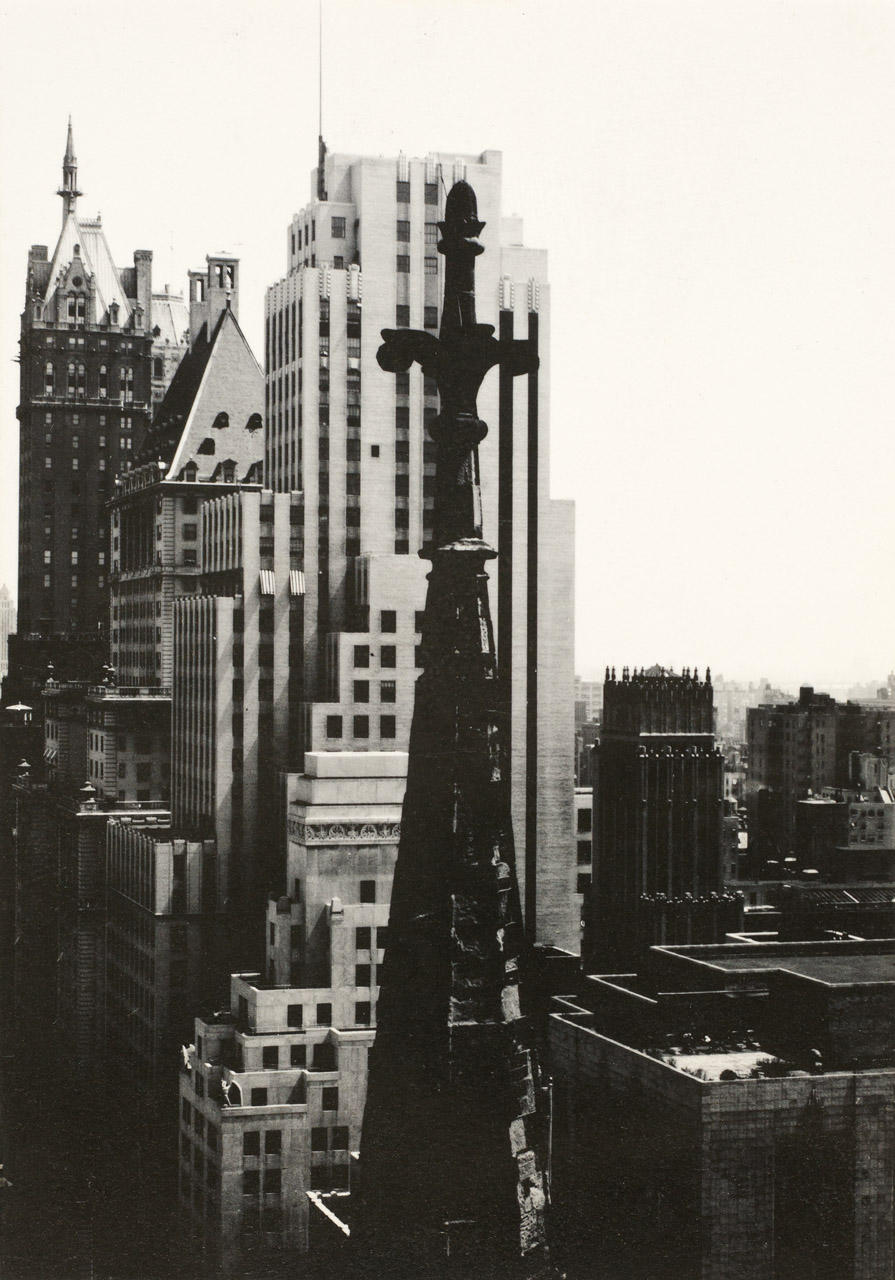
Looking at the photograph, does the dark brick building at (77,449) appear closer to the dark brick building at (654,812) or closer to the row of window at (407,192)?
the row of window at (407,192)

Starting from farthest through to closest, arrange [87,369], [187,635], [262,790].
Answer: [87,369] < [187,635] < [262,790]

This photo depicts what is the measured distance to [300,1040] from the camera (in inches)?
2694

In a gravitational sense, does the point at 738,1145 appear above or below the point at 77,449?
below

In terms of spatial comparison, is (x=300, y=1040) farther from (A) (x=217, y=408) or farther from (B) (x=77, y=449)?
(B) (x=77, y=449)

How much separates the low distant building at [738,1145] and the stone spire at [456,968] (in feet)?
79.3

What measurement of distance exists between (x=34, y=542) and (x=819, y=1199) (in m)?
101

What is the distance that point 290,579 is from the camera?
288 feet

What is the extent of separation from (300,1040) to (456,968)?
55.2m

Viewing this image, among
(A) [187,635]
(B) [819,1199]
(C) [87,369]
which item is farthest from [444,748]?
(C) [87,369]

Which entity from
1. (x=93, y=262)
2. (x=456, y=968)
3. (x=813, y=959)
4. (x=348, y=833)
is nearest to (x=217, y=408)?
(x=93, y=262)

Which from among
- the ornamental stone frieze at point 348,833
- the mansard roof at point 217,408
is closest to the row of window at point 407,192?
the mansard roof at point 217,408

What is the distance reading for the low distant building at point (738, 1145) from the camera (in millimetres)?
43250

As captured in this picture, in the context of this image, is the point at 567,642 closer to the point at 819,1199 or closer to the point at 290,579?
the point at 290,579

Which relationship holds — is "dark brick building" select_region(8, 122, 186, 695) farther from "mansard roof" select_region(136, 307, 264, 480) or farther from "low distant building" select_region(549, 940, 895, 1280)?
"low distant building" select_region(549, 940, 895, 1280)
